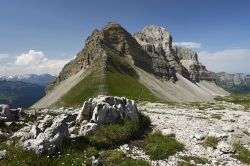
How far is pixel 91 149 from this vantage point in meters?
31.4

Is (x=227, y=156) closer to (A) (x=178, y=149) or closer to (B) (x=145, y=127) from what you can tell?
(A) (x=178, y=149)

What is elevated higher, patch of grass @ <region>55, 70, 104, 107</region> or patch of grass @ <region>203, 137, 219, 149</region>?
patch of grass @ <region>55, 70, 104, 107</region>

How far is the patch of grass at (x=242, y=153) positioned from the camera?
1306 inches

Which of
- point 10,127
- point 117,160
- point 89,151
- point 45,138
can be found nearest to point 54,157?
point 45,138

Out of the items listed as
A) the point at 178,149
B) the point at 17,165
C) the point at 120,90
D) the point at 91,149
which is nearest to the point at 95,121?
the point at 91,149

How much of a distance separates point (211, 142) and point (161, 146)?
716 centimetres

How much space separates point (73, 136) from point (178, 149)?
1158 cm

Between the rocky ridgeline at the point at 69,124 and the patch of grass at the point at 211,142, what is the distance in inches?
406

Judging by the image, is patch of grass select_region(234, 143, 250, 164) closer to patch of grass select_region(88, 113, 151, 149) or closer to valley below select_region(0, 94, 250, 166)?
valley below select_region(0, 94, 250, 166)

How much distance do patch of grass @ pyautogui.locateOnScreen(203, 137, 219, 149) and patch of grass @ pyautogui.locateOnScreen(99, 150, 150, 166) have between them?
10.9 m

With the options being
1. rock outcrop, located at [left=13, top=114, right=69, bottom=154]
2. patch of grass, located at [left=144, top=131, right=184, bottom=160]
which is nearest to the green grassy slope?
patch of grass, located at [left=144, top=131, right=184, bottom=160]

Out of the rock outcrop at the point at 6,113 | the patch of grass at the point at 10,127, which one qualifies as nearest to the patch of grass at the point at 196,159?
the patch of grass at the point at 10,127

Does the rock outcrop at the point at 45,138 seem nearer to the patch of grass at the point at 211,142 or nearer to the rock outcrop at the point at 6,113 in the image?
the rock outcrop at the point at 6,113

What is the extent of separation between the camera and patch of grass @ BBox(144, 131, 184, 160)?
32963mm
